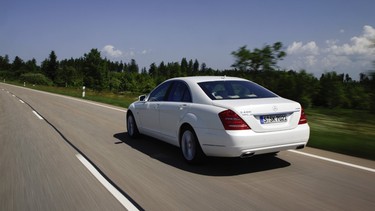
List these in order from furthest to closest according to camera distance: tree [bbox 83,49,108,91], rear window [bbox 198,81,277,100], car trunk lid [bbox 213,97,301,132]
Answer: tree [bbox 83,49,108,91] → rear window [bbox 198,81,277,100] → car trunk lid [bbox 213,97,301,132]

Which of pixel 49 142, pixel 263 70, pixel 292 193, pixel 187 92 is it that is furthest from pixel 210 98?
pixel 263 70

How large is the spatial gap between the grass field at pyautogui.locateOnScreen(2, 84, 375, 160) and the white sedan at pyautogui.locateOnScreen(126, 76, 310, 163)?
7.07 ft

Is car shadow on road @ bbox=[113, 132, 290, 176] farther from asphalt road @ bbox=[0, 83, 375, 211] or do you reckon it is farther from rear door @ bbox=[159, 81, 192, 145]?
rear door @ bbox=[159, 81, 192, 145]

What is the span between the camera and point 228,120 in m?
5.27

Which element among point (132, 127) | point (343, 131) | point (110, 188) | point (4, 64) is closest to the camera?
point (110, 188)

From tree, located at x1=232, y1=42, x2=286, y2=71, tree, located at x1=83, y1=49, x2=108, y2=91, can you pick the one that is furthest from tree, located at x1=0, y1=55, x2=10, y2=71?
tree, located at x1=232, y1=42, x2=286, y2=71

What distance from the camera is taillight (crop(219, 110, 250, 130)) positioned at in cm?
523

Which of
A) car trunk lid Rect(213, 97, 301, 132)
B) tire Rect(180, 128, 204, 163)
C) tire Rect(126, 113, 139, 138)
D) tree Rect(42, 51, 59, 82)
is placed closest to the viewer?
car trunk lid Rect(213, 97, 301, 132)

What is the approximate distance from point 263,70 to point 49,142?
9.53m

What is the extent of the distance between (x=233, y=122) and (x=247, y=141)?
0.34m

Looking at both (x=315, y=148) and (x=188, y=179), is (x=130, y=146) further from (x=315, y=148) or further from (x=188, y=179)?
(x=315, y=148)

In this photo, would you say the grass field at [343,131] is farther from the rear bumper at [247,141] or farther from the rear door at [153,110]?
the rear door at [153,110]

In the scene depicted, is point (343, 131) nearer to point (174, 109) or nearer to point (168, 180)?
point (174, 109)

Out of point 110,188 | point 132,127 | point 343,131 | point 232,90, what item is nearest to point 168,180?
point 110,188
